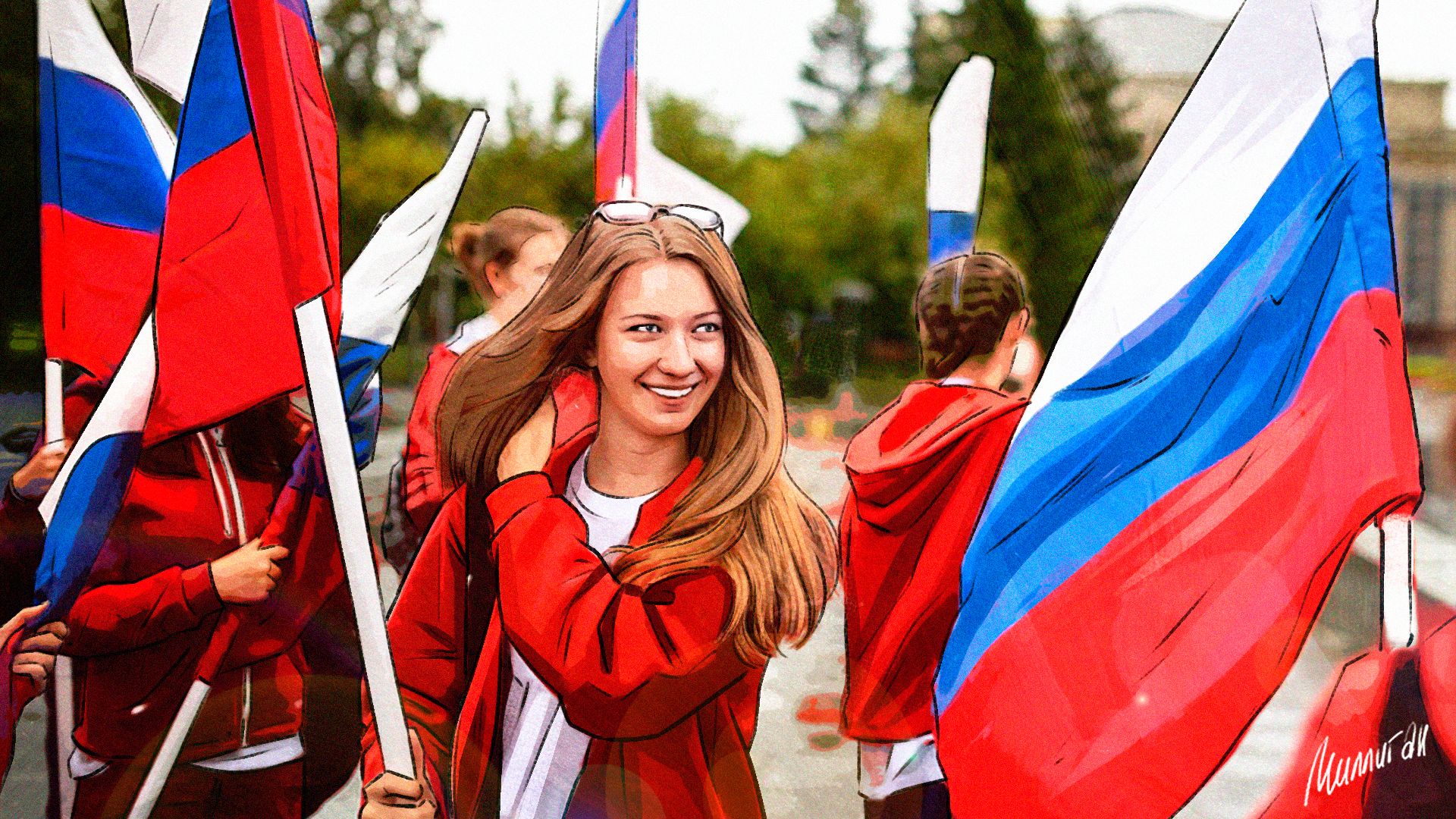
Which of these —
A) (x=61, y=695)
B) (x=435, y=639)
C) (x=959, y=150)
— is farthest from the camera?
(x=61, y=695)

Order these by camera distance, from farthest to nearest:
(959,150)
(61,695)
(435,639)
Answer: (61,695)
(435,639)
(959,150)

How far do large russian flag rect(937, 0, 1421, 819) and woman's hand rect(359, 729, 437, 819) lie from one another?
1.01m

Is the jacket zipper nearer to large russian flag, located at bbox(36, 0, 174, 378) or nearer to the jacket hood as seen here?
large russian flag, located at bbox(36, 0, 174, 378)

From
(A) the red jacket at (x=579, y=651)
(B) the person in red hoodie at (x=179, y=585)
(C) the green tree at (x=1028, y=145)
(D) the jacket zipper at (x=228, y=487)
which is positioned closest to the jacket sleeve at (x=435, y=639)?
(A) the red jacket at (x=579, y=651)

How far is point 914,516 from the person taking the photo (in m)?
1.86

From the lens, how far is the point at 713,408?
186 centimetres

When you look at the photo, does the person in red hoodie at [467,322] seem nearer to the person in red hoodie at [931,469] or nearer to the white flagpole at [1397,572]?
the person in red hoodie at [931,469]

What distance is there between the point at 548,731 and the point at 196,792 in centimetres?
80

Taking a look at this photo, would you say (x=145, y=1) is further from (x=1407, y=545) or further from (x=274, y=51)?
(x=1407, y=545)

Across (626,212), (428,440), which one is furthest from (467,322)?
(626,212)

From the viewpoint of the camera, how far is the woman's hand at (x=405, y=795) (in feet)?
6.24

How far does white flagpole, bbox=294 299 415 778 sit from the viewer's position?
5.95 feet

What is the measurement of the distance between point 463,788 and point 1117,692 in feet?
4.23

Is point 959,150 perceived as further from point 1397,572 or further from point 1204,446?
point 1397,572
